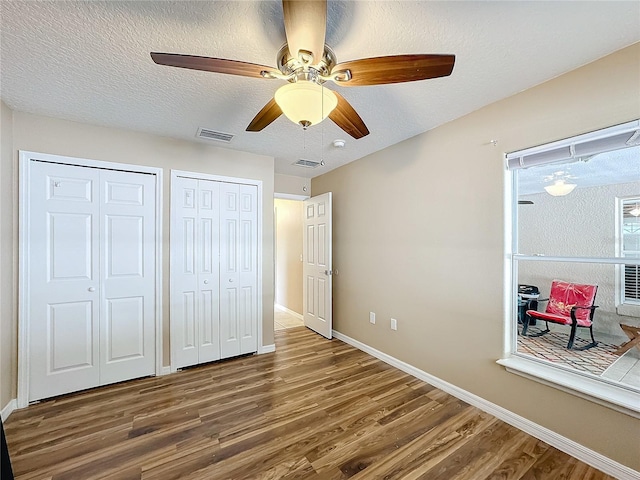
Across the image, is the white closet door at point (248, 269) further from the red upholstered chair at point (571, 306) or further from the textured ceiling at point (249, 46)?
the red upholstered chair at point (571, 306)

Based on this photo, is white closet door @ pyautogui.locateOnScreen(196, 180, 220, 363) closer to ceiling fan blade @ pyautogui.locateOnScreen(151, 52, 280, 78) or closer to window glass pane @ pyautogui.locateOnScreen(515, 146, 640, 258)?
ceiling fan blade @ pyautogui.locateOnScreen(151, 52, 280, 78)

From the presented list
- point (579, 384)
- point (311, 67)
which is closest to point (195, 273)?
point (311, 67)

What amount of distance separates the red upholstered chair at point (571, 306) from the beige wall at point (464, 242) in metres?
0.35

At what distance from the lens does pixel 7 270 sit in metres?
2.25

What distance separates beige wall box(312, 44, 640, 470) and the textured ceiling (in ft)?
0.74

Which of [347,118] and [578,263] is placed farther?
[578,263]

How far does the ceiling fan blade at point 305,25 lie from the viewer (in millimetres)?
1058

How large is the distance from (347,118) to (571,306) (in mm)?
2080

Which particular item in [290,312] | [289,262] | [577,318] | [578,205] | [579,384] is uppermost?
[578,205]

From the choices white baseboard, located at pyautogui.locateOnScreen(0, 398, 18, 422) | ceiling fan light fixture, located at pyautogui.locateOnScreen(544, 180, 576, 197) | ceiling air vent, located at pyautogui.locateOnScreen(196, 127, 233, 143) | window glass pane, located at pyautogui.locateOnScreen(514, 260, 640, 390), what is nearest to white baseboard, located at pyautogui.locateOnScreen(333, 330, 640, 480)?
window glass pane, located at pyautogui.locateOnScreen(514, 260, 640, 390)

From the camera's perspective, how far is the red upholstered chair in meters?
1.94

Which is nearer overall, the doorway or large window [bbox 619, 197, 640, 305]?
large window [bbox 619, 197, 640, 305]

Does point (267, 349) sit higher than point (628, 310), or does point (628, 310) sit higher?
point (628, 310)

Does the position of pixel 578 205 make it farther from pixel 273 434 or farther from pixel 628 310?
pixel 273 434
